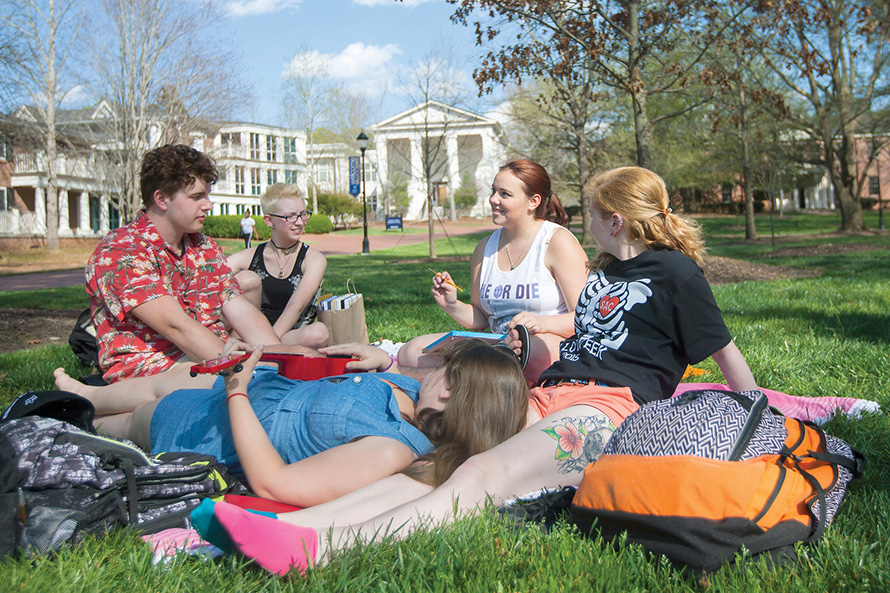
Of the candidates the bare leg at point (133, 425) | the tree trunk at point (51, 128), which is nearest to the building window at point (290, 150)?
the tree trunk at point (51, 128)

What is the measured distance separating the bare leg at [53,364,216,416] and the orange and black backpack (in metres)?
1.96

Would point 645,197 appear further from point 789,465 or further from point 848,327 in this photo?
point 848,327

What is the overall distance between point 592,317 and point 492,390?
0.84m

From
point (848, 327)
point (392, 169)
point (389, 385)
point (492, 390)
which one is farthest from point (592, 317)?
point (392, 169)

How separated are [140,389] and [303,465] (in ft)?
4.53

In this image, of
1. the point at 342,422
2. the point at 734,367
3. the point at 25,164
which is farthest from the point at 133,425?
the point at 25,164

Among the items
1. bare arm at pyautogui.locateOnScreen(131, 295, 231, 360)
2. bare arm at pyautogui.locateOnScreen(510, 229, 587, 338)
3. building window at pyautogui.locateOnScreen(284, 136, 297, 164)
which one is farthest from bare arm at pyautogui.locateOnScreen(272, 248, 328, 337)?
building window at pyautogui.locateOnScreen(284, 136, 297, 164)

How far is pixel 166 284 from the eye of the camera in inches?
150

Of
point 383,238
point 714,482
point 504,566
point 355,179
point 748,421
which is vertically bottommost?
point 504,566

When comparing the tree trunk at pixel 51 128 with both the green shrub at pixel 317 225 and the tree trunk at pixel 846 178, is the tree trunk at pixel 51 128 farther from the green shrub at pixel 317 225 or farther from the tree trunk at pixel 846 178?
the tree trunk at pixel 846 178

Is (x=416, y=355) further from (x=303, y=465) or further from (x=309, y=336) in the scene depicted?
(x=303, y=465)

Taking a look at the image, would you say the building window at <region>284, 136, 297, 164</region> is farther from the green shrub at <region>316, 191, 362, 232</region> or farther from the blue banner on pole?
the blue banner on pole

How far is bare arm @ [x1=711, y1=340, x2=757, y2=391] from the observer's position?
9.77ft

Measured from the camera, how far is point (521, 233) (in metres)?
4.46
